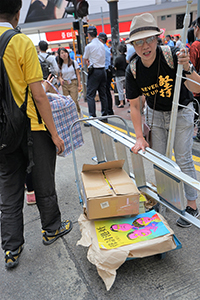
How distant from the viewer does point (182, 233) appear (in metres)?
2.40

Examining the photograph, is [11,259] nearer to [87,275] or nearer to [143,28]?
[87,275]

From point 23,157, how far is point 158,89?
1.30 m

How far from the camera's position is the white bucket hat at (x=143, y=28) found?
6.40 ft

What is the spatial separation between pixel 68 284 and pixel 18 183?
911mm

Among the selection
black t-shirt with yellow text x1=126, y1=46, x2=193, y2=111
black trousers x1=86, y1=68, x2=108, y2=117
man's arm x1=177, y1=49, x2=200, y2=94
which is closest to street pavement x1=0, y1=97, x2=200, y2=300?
black t-shirt with yellow text x1=126, y1=46, x2=193, y2=111

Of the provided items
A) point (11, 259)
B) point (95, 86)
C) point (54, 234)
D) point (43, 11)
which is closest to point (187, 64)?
point (54, 234)

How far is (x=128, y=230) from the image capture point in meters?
2.03

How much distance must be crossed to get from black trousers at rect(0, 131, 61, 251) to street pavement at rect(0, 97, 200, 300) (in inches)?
10.1

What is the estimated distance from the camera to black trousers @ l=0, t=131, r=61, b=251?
7.06ft

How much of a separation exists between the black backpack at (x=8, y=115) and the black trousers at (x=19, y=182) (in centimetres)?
14

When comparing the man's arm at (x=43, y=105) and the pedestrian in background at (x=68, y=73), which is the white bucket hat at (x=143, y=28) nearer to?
the man's arm at (x=43, y=105)

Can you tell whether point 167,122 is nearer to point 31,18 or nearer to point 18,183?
point 18,183

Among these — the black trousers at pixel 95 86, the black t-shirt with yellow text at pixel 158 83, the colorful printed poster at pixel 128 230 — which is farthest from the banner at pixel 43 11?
the colorful printed poster at pixel 128 230

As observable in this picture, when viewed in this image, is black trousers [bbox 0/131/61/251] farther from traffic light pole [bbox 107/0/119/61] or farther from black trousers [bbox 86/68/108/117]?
traffic light pole [bbox 107/0/119/61]
